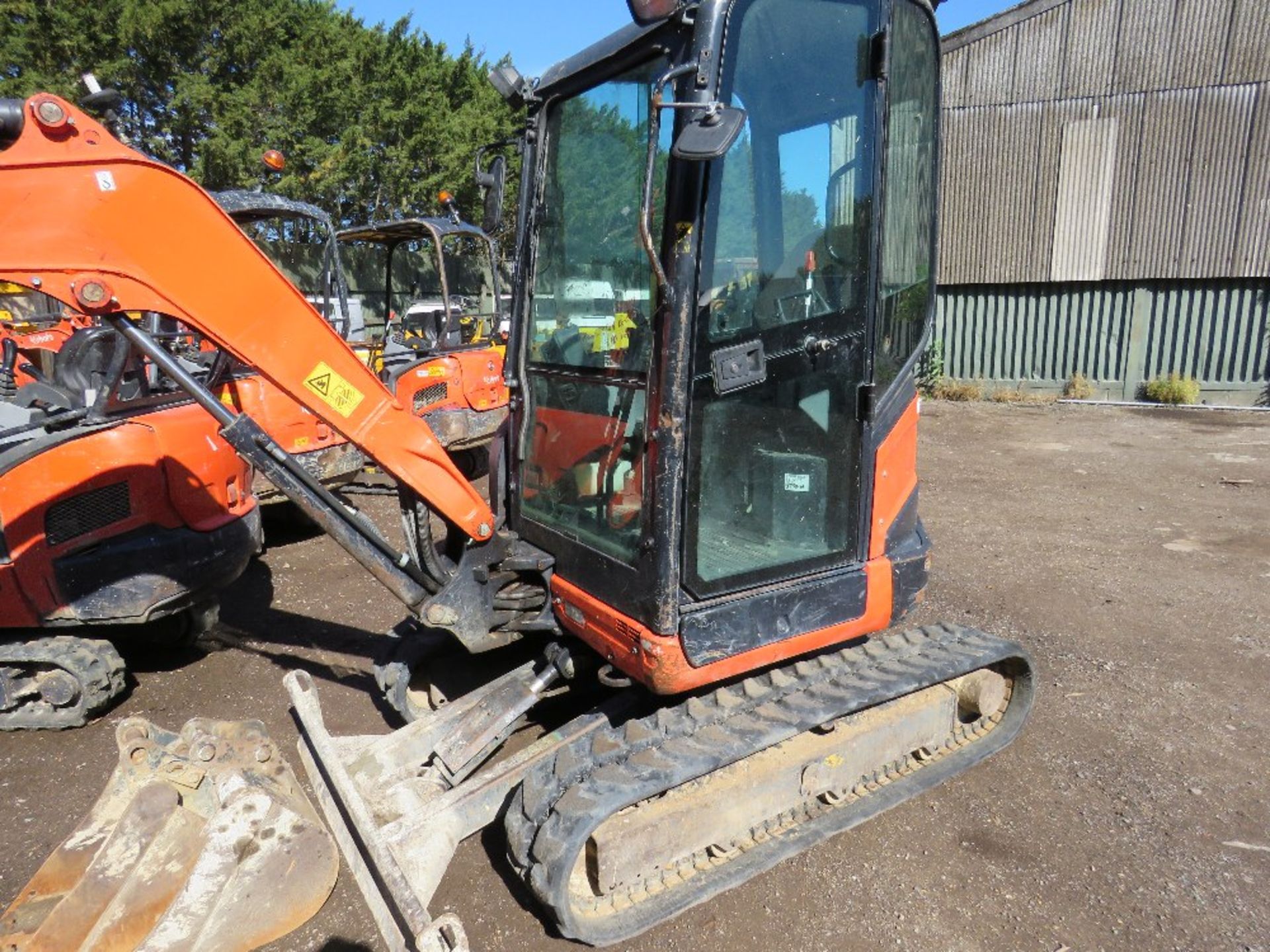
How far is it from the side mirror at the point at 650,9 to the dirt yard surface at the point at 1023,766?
2.67 metres

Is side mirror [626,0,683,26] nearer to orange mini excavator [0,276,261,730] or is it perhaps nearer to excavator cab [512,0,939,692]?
excavator cab [512,0,939,692]

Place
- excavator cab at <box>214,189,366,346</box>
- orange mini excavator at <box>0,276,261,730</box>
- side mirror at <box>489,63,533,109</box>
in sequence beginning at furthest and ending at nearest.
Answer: excavator cab at <box>214,189,366,346</box>, orange mini excavator at <box>0,276,261,730</box>, side mirror at <box>489,63,533,109</box>

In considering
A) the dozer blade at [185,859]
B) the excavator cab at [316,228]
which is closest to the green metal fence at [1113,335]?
the excavator cab at [316,228]

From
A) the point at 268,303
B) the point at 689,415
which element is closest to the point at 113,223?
the point at 268,303

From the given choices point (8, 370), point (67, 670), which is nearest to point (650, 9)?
point (67, 670)

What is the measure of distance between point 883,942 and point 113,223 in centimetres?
317

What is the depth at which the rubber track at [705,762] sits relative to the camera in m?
2.47

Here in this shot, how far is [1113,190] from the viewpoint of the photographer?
13.7m

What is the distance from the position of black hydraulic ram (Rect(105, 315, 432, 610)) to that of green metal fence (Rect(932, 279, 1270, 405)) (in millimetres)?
13682

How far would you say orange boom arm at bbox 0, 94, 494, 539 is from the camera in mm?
2428

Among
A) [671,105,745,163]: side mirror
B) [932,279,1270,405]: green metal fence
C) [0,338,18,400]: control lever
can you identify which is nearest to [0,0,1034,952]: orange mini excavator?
[671,105,745,163]: side mirror

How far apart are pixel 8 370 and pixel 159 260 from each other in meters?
4.51

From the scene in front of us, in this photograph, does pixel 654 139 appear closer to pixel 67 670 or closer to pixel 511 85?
pixel 511 85

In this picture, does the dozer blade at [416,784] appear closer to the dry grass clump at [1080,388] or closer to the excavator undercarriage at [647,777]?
the excavator undercarriage at [647,777]
